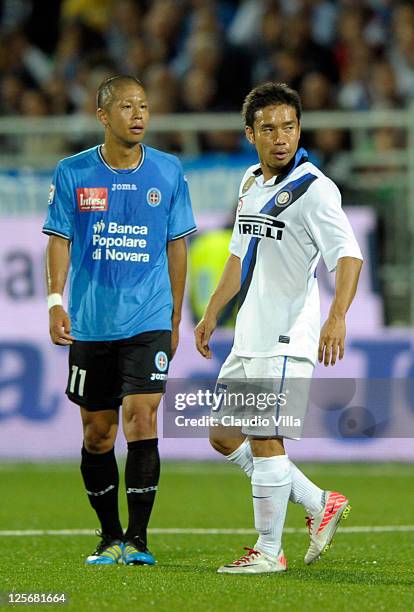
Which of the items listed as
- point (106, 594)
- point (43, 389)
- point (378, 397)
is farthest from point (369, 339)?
point (106, 594)

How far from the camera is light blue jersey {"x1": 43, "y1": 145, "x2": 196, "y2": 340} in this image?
6734 mm

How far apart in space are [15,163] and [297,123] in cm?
718

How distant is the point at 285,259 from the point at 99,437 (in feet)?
4.57

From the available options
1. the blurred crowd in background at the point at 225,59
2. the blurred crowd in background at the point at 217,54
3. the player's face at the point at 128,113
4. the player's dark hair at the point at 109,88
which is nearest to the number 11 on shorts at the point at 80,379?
the player's face at the point at 128,113

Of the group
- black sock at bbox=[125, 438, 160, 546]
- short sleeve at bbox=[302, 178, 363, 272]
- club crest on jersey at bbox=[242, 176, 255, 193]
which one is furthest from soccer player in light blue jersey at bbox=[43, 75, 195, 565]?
short sleeve at bbox=[302, 178, 363, 272]

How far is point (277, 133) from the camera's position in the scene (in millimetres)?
6203

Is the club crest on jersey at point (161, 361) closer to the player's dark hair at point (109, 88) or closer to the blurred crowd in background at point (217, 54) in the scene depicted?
the player's dark hair at point (109, 88)

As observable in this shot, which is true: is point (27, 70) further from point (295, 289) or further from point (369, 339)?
A: point (295, 289)

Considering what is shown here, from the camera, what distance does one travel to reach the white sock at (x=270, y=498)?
6.18 metres

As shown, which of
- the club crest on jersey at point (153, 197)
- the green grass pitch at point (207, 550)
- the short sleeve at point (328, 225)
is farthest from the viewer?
the club crest on jersey at point (153, 197)

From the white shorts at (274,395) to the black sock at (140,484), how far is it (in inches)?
25.2

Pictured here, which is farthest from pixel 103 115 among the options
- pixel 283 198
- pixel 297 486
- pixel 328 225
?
pixel 297 486

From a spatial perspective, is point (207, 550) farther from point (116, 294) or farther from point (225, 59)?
point (225, 59)

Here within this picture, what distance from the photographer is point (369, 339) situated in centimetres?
1231
